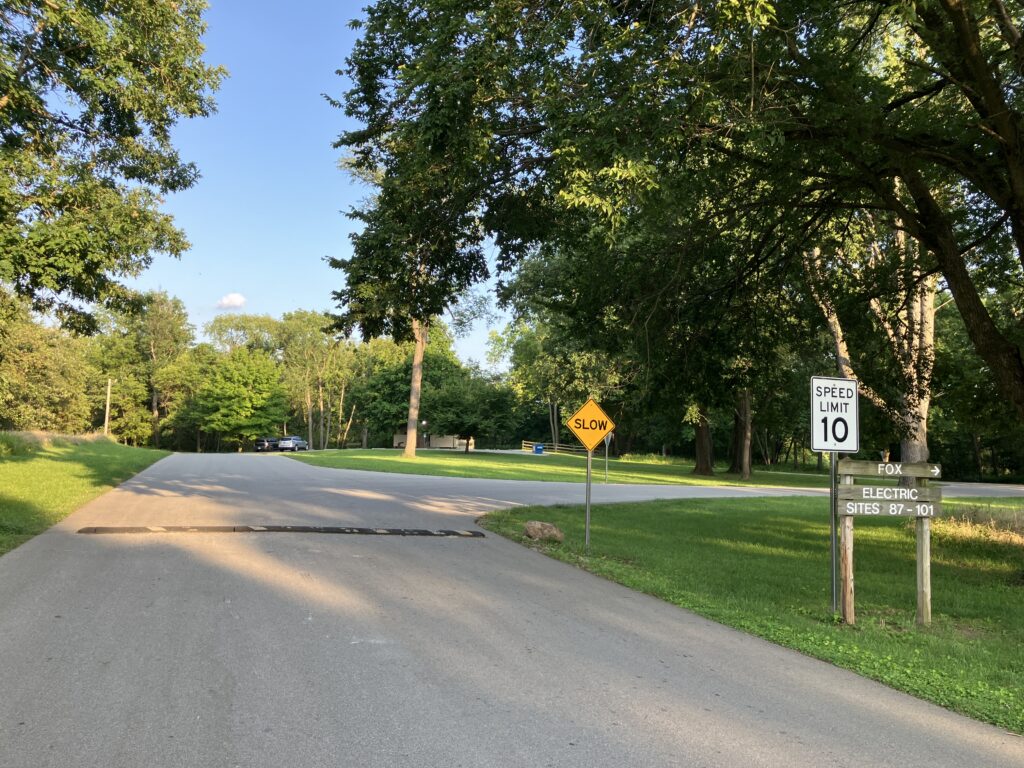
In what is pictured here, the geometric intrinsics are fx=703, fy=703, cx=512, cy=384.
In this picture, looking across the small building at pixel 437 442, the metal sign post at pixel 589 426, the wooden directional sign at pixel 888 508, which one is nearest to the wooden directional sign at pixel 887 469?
the wooden directional sign at pixel 888 508

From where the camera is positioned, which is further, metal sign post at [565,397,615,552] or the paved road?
metal sign post at [565,397,615,552]

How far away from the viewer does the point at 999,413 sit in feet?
39.7

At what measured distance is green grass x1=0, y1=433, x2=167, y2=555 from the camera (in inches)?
440

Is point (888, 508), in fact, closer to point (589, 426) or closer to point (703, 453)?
point (589, 426)

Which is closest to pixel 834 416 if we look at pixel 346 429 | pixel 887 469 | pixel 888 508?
pixel 887 469

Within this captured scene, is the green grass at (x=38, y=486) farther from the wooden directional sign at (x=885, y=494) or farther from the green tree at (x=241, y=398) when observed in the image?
the green tree at (x=241, y=398)

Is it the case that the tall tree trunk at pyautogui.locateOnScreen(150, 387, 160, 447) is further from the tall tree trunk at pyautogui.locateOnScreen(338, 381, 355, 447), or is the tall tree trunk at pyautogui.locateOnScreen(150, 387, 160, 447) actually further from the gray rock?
the gray rock

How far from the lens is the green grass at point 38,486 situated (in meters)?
11.2

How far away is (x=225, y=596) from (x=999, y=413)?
12455 mm

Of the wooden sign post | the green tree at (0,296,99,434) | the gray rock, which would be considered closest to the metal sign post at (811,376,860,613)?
the wooden sign post

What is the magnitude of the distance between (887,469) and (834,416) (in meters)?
0.75

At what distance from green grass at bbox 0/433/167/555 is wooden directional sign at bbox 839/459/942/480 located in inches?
399

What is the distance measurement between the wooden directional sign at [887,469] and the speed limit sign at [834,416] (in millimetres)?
161

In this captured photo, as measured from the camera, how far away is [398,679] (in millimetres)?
4734
